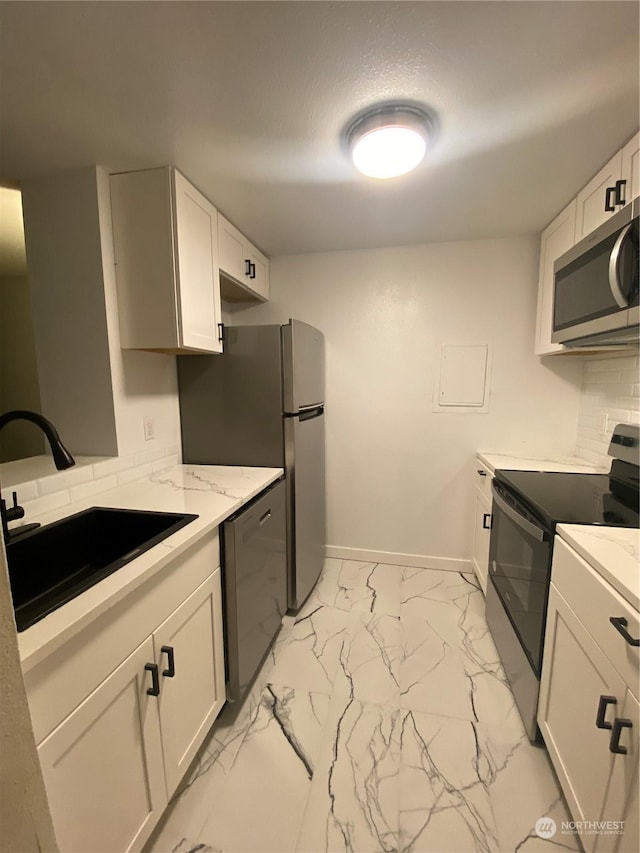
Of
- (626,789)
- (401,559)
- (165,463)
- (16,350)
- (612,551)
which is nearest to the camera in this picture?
(626,789)

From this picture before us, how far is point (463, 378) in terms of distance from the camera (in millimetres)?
2463

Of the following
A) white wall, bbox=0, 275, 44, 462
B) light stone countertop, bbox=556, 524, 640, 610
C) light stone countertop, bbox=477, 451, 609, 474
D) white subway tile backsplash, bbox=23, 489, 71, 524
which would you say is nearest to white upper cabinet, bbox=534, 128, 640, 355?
light stone countertop, bbox=477, 451, 609, 474

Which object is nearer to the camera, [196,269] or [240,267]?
[196,269]

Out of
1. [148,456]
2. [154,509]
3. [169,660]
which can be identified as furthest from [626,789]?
[148,456]

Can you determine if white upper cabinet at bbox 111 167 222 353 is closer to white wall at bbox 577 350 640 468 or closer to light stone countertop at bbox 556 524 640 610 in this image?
light stone countertop at bbox 556 524 640 610

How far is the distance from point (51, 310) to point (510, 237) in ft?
8.59

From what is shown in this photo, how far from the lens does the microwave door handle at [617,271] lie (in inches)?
46.0

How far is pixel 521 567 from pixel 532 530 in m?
0.24

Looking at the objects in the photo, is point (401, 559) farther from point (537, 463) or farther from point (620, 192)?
point (620, 192)

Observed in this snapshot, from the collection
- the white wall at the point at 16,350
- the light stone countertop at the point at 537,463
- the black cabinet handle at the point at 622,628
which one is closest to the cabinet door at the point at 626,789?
the black cabinet handle at the point at 622,628

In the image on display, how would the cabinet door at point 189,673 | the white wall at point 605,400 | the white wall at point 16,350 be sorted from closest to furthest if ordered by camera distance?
1. the cabinet door at point 189,673
2. the white wall at point 605,400
3. the white wall at point 16,350

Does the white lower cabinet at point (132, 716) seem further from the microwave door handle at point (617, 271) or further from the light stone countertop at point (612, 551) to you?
the microwave door handle at point (617, 271)

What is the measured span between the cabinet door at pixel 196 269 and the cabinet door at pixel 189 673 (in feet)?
3.59

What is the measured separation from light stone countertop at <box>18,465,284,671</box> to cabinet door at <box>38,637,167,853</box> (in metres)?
0.21
